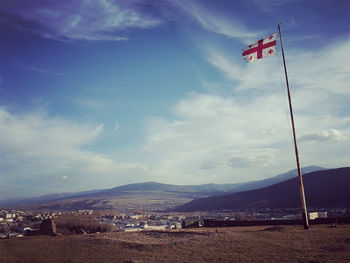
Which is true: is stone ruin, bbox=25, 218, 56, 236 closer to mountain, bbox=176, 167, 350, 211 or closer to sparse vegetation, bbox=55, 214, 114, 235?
sparse vegetation, bbox=55, 214, 114, 235

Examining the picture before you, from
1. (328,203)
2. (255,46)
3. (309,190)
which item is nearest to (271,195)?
(309,190)

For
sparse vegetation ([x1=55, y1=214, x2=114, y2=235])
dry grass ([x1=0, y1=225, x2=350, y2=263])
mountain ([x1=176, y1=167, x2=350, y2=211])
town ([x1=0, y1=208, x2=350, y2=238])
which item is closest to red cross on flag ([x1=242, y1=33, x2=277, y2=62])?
dry grass ([x1=0, y1=225, x2=350, y2=263])

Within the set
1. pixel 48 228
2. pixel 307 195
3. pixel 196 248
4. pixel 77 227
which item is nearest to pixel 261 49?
pixel 196 248

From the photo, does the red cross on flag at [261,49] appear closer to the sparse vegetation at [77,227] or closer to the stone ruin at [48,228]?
the stone ruin at [48,228]

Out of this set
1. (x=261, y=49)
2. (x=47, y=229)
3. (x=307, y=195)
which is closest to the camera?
(x=261, y=49)

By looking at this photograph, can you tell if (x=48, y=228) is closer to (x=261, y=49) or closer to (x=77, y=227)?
(x=77, y=227)

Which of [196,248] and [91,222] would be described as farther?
[91,222]
